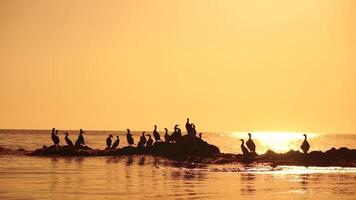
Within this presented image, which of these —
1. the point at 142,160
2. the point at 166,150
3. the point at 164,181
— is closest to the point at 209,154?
the point at 166,150

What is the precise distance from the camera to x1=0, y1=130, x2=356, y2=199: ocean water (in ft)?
95.1

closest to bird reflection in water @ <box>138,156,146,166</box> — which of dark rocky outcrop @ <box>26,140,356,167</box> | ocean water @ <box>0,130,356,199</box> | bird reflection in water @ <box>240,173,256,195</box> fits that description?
ocean water @ <box>0,130,356,199</box>

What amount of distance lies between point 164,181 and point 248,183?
3.92 m

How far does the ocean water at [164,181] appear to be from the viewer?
95.1 ft

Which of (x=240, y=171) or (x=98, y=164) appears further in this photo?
(x=98, y=164)

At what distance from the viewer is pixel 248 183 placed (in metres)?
34.1

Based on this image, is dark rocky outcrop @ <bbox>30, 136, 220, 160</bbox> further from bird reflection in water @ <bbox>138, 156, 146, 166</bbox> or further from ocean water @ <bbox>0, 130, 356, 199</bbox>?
ocean water @ <bbox>0, 130, 356, 199</bbox>

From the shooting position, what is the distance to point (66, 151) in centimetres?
5603

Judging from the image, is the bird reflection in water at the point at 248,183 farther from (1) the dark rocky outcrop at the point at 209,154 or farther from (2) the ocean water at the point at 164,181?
(1) the dark rocky outcrop at the point at 209,154

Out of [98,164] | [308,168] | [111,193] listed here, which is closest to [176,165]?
[98,164]

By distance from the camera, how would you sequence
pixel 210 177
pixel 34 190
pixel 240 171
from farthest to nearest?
pixel 240 171
pixel 210 177
pixel 34 190

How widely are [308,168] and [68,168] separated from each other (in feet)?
46.8

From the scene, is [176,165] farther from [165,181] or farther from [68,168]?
[165,181]

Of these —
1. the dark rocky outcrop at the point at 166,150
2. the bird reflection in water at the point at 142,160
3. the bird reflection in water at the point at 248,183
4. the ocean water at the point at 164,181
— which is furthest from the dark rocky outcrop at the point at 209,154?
the bird reflection in water at the point at 248,183
